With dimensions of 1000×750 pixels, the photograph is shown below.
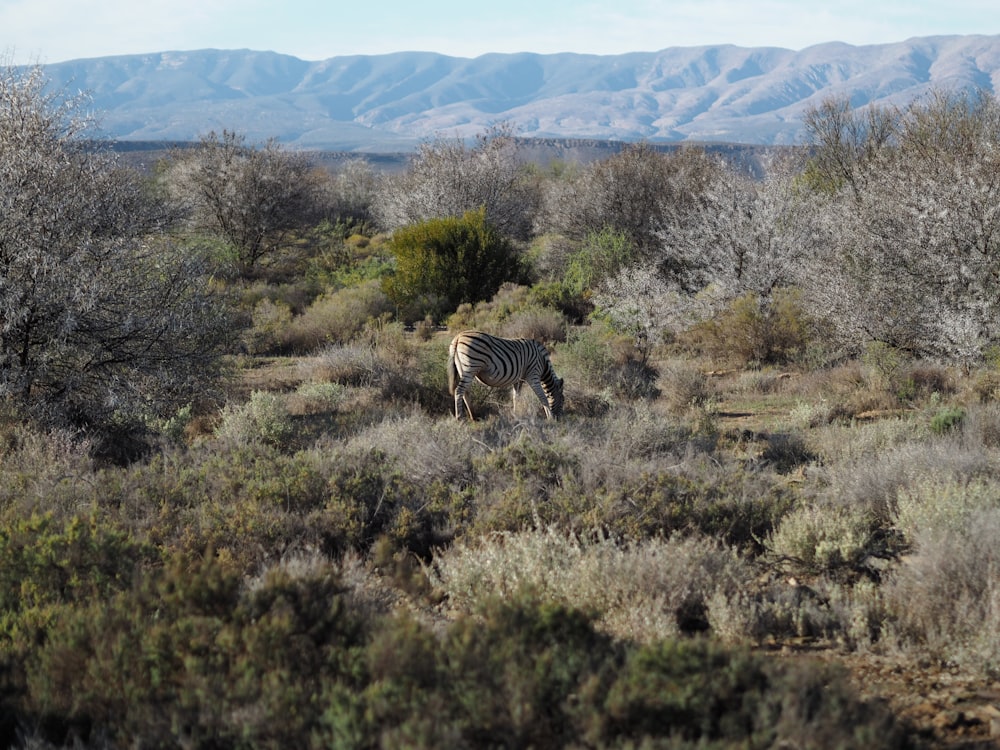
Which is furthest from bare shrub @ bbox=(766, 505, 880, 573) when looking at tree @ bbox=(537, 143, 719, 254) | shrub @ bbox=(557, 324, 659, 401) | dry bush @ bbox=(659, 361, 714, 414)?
tree @ bbox=(537, 143, 719, 254)

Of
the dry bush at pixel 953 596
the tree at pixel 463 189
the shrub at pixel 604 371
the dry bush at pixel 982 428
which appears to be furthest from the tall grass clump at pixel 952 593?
the tree at pixel 463 189

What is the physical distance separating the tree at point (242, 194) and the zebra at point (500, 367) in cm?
1854

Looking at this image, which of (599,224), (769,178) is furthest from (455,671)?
(599,224)

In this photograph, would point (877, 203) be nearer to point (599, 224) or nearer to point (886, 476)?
point (886, 476)

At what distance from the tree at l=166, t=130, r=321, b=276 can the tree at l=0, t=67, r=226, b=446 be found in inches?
662

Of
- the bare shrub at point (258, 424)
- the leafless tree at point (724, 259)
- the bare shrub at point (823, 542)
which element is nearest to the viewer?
the bare shrub at point (823, 542)

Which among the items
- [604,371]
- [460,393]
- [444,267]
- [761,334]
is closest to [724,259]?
[761,334]

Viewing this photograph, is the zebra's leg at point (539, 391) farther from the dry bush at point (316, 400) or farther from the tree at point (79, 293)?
the tree at point (79, 293)

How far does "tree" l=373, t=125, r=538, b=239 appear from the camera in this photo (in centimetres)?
2877

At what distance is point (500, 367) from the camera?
1005 cm

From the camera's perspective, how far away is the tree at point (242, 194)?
2731 centimetres

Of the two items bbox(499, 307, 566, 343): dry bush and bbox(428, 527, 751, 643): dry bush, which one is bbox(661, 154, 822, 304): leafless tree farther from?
bbox(428, 527, 751, 643): dry bush

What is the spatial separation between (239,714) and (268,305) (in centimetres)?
1668

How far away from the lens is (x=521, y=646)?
3.54 metres
